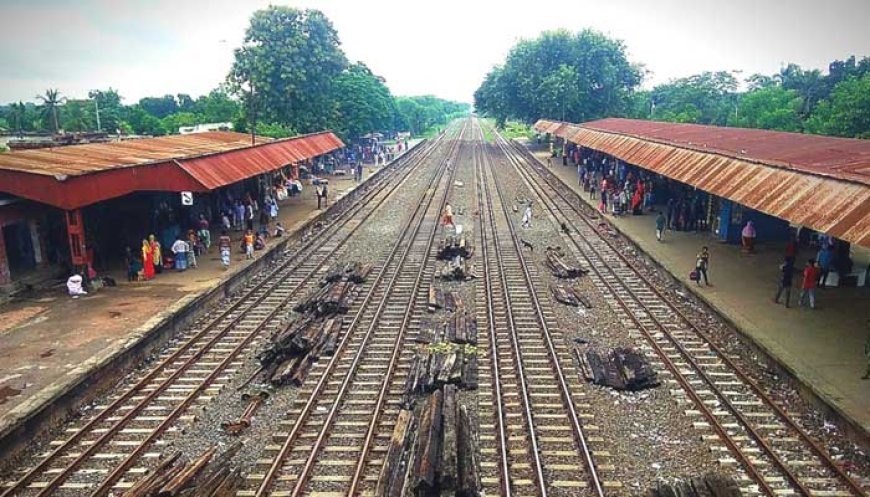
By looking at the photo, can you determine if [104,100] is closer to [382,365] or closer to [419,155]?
[419,155]

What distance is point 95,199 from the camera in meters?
17.9

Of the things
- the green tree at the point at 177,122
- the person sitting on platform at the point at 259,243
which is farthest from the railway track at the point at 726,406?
the green tree at the point at 177,122

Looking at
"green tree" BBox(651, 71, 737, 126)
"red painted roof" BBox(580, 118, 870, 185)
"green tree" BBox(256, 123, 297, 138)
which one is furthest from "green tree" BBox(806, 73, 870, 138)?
"green tree" BBox(256, 123, 297, 138)

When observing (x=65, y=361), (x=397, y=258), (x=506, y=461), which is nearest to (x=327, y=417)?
(x=506, y=461)

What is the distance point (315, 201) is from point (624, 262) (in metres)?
20.2

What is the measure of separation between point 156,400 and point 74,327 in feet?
15.0

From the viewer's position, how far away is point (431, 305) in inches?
688

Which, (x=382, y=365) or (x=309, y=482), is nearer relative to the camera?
(x=309, y=482)

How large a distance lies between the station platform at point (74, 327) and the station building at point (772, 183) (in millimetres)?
14873

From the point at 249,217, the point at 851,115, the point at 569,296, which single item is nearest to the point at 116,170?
the point at 249,217

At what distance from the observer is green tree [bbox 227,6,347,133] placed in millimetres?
45750

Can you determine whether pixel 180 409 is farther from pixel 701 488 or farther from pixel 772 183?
pixel 772 183

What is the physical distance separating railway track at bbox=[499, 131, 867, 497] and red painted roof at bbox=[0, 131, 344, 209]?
13.9 meters

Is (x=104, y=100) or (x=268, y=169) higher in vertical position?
(x=104, y=100)
